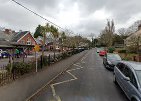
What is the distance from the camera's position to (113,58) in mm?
19688

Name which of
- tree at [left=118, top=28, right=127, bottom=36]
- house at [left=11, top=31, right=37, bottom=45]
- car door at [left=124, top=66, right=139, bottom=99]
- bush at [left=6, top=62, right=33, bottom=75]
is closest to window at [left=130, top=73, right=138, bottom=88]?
car door at [left=124, top=66, right=139, bottom=99]

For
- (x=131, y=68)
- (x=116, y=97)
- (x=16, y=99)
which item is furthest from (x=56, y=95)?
(x=131, y=68)

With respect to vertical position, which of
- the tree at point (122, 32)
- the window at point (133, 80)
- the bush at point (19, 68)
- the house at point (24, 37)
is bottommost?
the window at point (133, 80)

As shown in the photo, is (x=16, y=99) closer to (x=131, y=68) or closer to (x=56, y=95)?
(x=56, y=95)

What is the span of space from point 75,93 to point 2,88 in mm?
4125

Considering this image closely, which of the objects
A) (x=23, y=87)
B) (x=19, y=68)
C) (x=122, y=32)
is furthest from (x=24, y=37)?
(x=122, y=32)

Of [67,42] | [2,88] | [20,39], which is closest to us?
[2,88]

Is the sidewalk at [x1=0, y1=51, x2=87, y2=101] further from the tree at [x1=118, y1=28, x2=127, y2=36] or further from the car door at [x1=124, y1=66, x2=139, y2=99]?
the tree at [x1=118, y1=28, x2=127, y2=36]

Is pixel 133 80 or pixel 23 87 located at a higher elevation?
pixel 133 80

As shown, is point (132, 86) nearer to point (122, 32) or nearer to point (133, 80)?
point (133, 80)

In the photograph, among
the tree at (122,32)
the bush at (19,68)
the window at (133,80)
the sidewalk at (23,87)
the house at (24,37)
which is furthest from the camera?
the tree at (122,32)

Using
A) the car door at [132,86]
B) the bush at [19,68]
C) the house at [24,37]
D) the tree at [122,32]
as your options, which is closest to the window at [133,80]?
Result: the car door at [132,86]

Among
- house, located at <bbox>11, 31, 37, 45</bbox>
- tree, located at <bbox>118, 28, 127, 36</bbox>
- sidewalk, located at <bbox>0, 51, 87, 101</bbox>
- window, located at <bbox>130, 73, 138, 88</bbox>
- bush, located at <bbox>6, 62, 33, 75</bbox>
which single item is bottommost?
sidewalk, located at <bbox>0, 51, 87, 101</bbox>

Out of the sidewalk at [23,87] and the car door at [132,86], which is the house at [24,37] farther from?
the car door at [132,86]
